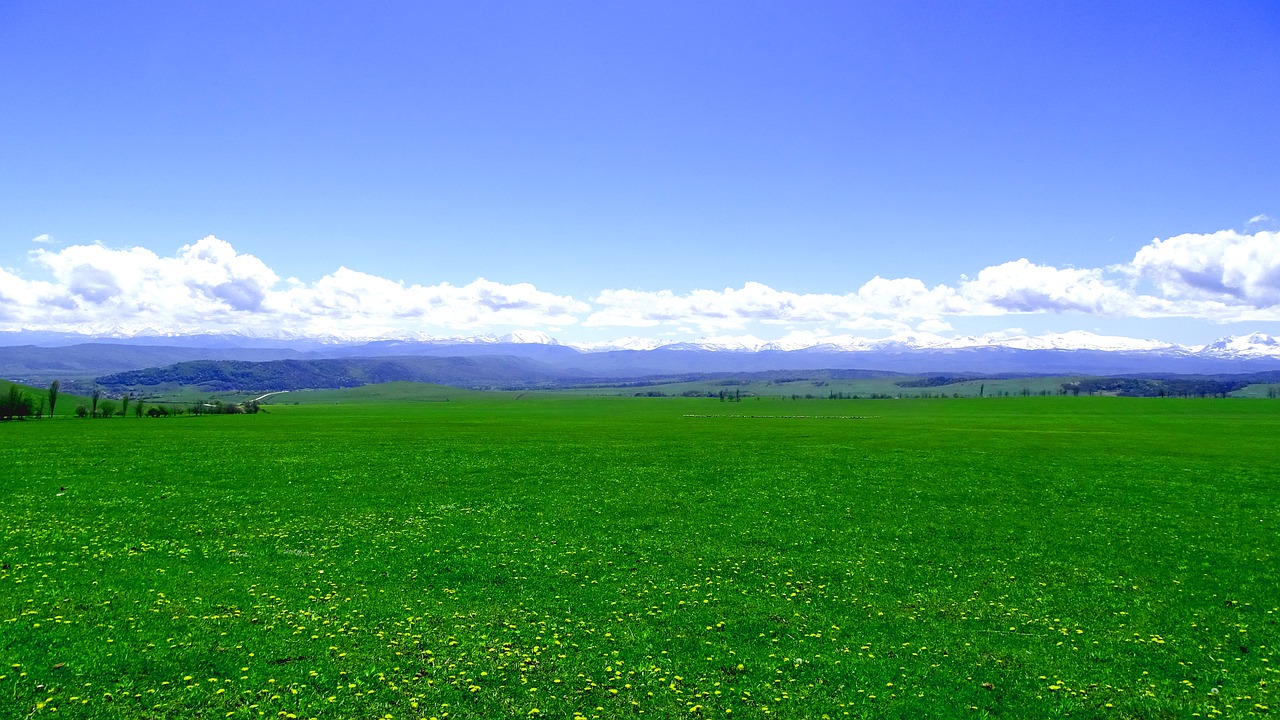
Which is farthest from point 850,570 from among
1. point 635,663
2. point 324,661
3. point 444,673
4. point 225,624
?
point 225,624

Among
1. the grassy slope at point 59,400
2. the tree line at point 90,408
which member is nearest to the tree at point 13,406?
the tree line at point 90,408

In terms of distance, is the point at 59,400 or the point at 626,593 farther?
the point at 59,400

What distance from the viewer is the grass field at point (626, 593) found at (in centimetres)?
1384

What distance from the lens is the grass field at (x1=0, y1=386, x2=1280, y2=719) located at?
45.4ft

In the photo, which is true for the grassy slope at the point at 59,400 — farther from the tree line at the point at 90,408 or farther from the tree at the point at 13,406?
the tree at the point at 13,406

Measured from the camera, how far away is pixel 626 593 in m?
20.4

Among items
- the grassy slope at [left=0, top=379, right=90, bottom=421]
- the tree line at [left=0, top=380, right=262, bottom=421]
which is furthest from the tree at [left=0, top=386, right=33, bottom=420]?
the grassy slope at [left=0, top=379, right=90, bottom=421]

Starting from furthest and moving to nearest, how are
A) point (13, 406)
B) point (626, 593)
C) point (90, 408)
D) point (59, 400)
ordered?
point (59, 400)
point (90, 408)
point (13, 406)
point (626, 593)

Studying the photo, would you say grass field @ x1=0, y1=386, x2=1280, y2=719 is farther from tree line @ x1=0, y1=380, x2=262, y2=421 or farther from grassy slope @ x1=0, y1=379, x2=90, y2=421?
grassy slope @ x1=0, y1=379, x2=90, y2=421

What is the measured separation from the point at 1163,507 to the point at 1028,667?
25.9 metres

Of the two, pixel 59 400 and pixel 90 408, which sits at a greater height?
pixel 90 408

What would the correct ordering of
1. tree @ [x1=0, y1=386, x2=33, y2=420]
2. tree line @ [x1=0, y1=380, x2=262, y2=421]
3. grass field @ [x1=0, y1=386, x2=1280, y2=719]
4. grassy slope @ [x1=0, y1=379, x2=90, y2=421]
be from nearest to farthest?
grass field @ [x1=0, y1=386, x2=1280, y2=719] < tree @ [x1=0, y1=386, x2=33, y2=420] < tree line @ [x1=0, y1=380, x2=262, y2=421] < grassy slope @ [x1=0, y1=379, x2=90, y2=421]

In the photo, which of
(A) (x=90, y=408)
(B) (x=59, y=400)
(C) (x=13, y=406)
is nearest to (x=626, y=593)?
(C) (x=13, y=406)

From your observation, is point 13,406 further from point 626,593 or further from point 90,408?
point 626,593
